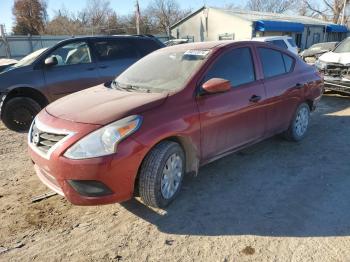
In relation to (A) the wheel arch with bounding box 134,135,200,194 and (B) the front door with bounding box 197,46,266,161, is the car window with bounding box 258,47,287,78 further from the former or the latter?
(A) the wheel arch with bounding box 134,135,200,194

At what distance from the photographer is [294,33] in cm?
3594

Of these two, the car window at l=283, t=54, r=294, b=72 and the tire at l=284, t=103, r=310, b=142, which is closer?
the car window at l=283, t=54, r=294, b=72

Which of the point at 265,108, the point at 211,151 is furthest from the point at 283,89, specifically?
the point at 211,151

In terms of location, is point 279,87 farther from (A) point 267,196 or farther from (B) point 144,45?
(B) point 144,45

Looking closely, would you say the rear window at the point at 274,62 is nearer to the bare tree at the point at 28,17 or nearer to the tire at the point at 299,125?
the tire at the point at 299,125

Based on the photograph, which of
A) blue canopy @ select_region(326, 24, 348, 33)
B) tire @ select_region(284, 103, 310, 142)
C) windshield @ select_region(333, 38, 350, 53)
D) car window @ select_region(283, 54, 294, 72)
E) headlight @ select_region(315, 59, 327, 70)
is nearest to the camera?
car window @ select_region(283, 54, 294, 72)

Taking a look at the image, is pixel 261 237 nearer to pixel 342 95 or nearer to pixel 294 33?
pixel 342 95

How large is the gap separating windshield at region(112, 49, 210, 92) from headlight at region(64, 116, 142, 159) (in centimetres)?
90

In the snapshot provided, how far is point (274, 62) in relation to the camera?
193 inches

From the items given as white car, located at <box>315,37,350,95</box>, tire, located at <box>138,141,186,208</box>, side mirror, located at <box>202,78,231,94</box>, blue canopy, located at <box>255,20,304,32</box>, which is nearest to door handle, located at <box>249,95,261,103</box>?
side mirror, located at <box>202,78,231,94</box>

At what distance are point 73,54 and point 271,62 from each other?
4.06 metres

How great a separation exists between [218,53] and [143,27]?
47.3 metres

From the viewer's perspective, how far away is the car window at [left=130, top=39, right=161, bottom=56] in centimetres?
776

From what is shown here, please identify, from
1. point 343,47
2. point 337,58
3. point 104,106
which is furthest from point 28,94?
point 343,47
